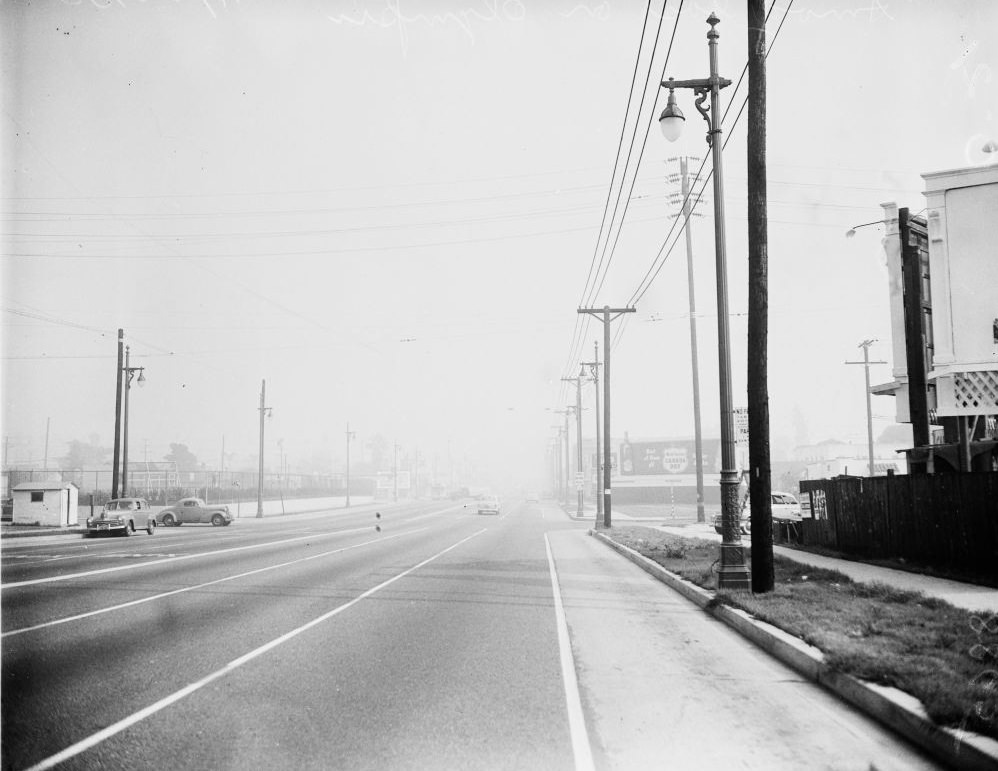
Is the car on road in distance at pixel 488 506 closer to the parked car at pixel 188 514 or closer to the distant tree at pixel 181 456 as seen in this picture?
the parked car at pixel 188 514

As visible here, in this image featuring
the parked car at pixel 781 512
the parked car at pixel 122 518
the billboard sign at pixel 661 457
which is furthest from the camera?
the billboard sign at pixel 661 457

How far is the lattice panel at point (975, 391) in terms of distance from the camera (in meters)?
15.4

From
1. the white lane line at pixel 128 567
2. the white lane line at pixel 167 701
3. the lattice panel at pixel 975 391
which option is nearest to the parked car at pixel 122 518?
the white lane line at pixel 128 567

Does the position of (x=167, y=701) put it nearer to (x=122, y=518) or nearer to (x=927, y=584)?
(x=927, y=584)

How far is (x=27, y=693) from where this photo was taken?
6.17 m

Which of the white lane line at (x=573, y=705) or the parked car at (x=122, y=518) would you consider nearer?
the white lane line at (x=573, y=705)

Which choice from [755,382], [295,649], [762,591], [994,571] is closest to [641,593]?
[762,591]

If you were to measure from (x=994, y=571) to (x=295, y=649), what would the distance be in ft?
36.2

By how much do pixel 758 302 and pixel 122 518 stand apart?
29.1 m

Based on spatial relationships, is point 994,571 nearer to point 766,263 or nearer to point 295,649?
point 766,263

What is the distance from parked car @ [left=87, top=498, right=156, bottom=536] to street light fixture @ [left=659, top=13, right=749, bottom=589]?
89.2 ft

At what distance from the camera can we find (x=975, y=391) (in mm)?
15562

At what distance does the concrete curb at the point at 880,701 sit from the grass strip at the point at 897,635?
0.10m

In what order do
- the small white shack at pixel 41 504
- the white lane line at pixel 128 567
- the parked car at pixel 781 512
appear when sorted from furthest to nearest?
the small white shack at pixel 41 504, the parked car at pixel 781 512, the white lane line at pixel 128 567
